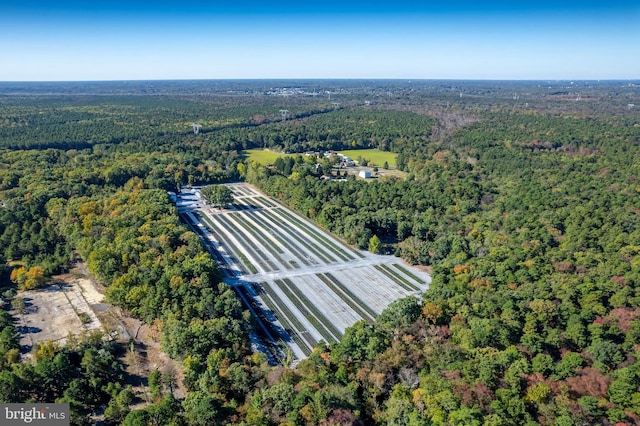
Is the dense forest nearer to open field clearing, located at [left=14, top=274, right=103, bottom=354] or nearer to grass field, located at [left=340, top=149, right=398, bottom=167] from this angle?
open field clearing, located at [left=14, top=274, right=103, bottom=354]

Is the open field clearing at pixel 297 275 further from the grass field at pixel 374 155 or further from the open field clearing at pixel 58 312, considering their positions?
the grass field at pixel 374 155

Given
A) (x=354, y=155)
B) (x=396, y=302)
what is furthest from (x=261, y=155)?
(x=396, y=302)

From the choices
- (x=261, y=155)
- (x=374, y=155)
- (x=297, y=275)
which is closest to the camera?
(x=297, y=275)

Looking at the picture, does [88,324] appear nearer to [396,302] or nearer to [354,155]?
[396,302]

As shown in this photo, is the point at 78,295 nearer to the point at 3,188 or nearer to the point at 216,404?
the point at 216,404

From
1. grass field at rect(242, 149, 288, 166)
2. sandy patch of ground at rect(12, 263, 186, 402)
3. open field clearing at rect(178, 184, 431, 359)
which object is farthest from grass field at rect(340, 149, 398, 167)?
sandy patch of ground at rect(12, 263, 186, 402)

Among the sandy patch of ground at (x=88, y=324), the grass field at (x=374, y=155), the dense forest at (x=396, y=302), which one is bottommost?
the sandy patch of ground at (x=88, y=324)

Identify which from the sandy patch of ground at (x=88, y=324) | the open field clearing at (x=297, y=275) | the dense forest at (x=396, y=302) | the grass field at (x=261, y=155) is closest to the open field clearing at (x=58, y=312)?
the sandy patch of ground at (x=88, y=324)
